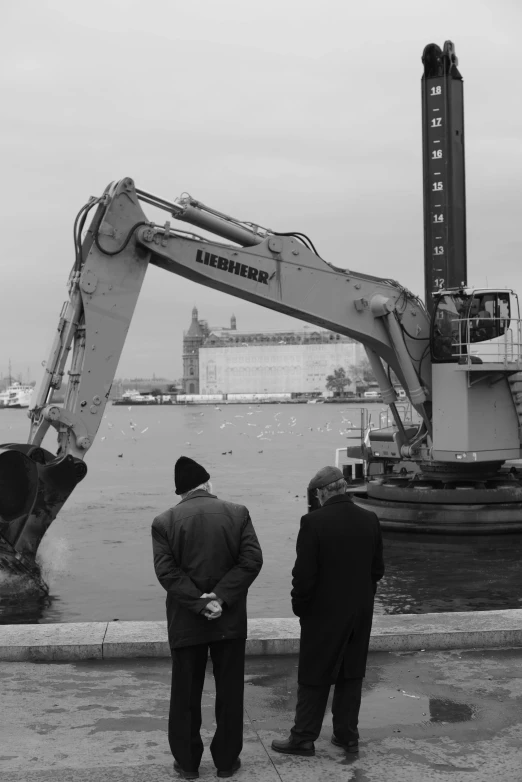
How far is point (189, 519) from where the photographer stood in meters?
5.48

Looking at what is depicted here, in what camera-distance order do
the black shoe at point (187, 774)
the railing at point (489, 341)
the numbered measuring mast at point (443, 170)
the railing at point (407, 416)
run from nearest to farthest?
the black shoe at point (187, 774) → the railing at point (489, 341) → the numbered measuring mast at point (443, 170) → the railing at point (407, 416)

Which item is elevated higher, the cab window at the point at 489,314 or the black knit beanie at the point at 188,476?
the cab window at the point at 489,314

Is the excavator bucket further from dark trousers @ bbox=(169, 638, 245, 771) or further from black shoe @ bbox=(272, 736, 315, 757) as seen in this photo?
black shoe @ bbox=(272, 736, 315, 757)

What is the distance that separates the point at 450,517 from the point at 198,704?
49.2ft

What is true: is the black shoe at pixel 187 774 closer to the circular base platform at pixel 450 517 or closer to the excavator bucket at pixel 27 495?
the excavator bucket at pixel 27 495

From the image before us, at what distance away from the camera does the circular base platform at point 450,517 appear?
778 inches

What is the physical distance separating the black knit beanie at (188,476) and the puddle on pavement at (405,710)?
5.97ft

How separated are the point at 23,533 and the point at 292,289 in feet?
24.8

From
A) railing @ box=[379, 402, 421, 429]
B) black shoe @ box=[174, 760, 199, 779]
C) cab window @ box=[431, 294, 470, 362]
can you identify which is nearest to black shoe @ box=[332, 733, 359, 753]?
black shoe @ box=[174, 760, 199, 779]

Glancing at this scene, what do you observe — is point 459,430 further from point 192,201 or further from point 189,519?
point 189,519

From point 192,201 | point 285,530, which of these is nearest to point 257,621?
point 192,201

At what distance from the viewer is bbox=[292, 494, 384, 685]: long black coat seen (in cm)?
564

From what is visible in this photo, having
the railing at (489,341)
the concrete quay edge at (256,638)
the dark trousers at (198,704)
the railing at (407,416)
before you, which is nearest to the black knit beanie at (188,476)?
the dark trousers at (198,704)

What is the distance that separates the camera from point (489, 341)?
1978 cm
